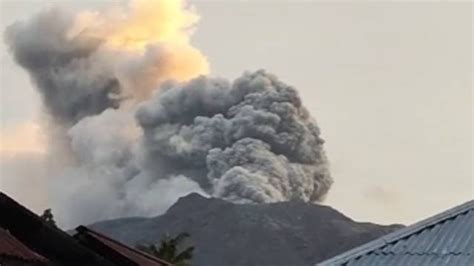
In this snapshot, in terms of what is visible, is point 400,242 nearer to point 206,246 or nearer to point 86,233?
point 86,233

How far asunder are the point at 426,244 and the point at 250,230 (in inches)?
6049

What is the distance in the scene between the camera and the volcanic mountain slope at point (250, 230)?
14725cm

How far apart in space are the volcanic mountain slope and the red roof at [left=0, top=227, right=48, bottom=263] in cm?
13110

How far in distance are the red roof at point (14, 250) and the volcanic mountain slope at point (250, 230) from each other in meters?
131

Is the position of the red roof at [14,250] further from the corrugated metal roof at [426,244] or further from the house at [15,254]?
the corrugated metal roof at [426,244]

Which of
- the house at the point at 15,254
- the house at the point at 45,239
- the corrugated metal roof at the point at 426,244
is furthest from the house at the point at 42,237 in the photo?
the corrugated metal roof at the point at 426,244

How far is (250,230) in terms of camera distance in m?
160

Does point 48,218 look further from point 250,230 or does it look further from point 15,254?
point 250,230

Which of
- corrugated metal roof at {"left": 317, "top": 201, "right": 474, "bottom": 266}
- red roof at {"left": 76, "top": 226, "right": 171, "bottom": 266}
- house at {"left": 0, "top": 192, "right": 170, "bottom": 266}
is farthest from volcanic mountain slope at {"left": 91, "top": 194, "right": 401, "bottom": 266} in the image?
corrugated metal roof at {"left": 317, "top": 201, "right": 474, "bottom": 266}

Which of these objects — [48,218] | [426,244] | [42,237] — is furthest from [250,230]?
[426,244]

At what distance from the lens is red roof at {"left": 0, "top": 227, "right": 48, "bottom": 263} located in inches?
370

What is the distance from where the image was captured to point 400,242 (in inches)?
285

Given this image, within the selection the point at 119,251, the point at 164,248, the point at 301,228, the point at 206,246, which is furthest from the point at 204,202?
the point at 119,251

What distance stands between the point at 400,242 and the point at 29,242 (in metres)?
5.13
